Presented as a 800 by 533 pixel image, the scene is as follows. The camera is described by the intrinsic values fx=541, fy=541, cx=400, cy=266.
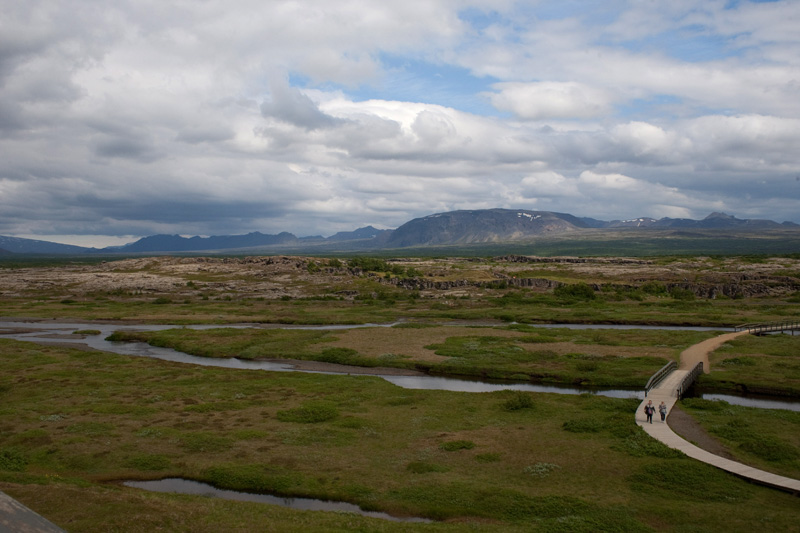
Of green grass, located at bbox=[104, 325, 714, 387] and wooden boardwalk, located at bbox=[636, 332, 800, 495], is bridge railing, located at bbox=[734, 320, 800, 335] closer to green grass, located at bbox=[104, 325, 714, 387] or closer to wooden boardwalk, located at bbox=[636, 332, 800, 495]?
green grass, located at bbox=[104, 325, 714, 387]

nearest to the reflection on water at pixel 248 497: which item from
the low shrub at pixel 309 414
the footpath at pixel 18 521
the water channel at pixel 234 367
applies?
the water channel at pixel 234 367

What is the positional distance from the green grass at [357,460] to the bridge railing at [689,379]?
677 cm

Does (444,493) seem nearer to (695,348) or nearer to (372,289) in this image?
(695,348)

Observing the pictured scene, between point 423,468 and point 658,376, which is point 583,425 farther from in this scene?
point 658,376

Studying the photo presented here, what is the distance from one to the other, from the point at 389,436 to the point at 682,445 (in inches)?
777

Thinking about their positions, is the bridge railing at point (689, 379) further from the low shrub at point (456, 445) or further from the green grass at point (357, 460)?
the low shrub at point (456, 445)

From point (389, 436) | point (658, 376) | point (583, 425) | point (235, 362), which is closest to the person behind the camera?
point (389, 436)

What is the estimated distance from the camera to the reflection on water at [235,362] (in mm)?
52750

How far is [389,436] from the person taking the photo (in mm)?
39969

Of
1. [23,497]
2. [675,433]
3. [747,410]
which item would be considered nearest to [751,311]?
[747,410]

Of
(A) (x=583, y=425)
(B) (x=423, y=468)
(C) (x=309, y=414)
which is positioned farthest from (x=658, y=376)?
(C) (x=309, y=414)

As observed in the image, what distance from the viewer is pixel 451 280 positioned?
6934 inches

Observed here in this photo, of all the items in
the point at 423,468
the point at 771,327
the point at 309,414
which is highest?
the point at 771,327

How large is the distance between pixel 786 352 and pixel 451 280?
4523 inches
